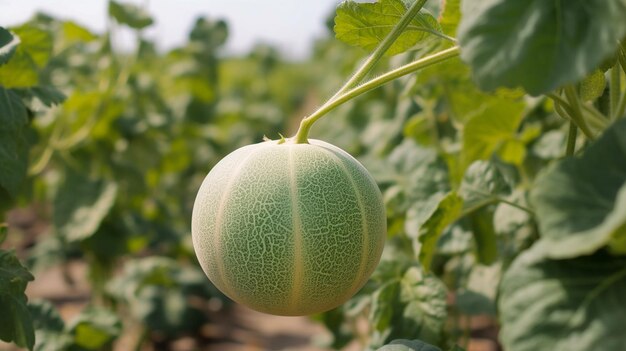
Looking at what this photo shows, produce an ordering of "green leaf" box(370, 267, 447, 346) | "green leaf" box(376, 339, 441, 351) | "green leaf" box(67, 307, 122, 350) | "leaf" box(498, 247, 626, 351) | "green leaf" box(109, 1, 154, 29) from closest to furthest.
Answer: "leaf" box(498, 247, 626, 351) < "green leaf" box(376, 339, 441, 351) < "green leaf" box(370, 267, 447, 346) < "green leaf" box(67, 307, 122, 350) < "green leaf" box(109, 1, 154, 29)

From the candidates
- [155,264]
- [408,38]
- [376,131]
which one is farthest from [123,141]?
[408,38]

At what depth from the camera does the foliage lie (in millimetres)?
998

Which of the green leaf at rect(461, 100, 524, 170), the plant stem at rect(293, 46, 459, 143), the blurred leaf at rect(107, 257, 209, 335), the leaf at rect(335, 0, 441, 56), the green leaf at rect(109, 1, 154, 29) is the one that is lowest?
the blurred leaf at rect(107, 257, 209, 335)

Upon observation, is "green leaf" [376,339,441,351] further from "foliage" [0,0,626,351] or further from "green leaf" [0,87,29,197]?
"green leaf" [0,87,29,197]

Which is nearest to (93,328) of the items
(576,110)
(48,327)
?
(48,327)

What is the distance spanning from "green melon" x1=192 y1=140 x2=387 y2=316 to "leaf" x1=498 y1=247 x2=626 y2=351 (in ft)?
1.31

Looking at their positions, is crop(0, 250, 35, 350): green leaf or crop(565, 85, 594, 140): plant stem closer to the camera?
crop(565, 85, 594, 140): plant stem

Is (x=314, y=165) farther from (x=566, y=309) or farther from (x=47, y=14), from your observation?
(x=47, y=14)

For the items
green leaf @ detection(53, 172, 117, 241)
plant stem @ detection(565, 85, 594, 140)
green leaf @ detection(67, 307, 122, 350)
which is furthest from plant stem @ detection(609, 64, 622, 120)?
green leaf @ detection(53, 172, 117, 241)

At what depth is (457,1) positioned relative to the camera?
170 centimetres

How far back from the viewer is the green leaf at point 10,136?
1.71 m

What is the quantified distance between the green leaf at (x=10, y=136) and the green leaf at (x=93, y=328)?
953mm

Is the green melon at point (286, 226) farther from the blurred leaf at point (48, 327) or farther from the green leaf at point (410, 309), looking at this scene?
the blurred leaf at point (48, 327)

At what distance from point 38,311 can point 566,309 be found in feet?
6.39
